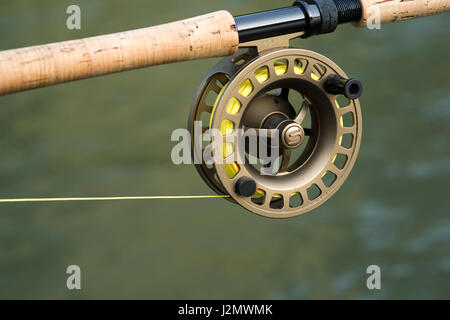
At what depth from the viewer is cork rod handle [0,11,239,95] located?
1.53 meters

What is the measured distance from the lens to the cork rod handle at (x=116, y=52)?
1527 mm

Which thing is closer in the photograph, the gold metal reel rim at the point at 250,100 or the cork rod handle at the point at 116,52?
the cork rod handle at the point at 116,52

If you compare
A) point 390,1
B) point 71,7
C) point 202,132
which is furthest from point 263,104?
point 71,7

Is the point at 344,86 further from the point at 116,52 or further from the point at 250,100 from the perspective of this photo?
the point at 116,52

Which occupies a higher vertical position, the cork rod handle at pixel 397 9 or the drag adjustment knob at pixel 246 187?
the cork rod handle at pixel 397 9

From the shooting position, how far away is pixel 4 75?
1498mm

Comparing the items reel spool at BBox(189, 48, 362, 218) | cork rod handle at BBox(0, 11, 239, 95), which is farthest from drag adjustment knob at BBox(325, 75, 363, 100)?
cork rod handle at BBox(0, 11, 239, 95)

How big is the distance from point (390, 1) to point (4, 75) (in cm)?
100

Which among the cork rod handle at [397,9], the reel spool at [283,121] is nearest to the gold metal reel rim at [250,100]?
the reel spool at [283,121]

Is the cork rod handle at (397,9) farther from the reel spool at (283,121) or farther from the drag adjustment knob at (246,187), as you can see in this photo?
the drag adjustment knob at (246,187)

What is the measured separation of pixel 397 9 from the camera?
1.88 meters

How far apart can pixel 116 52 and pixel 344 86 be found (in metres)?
0.56

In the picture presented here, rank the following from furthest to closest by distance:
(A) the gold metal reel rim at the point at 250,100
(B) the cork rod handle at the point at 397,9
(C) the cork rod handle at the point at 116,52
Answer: (B) the cork rod handle at the point at 397,9 → (A) the gold metal reel rim at the point at 250,100 → (C) the cork rod handle at the point at 116,52

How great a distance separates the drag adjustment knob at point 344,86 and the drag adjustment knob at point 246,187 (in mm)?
312
